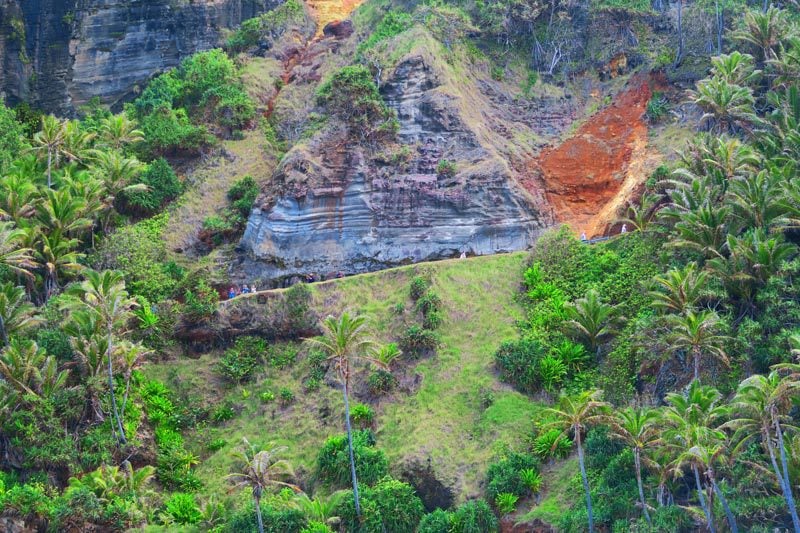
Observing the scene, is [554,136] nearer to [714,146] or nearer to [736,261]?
[714,146]

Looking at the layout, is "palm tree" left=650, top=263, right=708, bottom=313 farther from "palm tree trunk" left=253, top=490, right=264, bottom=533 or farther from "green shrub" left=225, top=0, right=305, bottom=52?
"green shrub" left=225, top=0, right=305, bottom=52

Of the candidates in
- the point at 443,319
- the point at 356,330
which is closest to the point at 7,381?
the point at 356,330

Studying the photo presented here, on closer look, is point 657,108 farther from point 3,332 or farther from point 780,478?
point 3,332

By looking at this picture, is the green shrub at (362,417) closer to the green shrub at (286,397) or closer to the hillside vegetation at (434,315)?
the hillside vegetation at (434,315)

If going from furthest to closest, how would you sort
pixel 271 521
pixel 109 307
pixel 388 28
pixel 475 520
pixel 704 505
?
pixel 388 28
pixel 109 307
pixel 271 521
pixel 475 520
pixel 704 505

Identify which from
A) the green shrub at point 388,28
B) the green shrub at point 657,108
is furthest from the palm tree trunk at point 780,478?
the green shrub at point 388,28

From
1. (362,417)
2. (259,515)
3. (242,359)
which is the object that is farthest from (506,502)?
(242,359)
